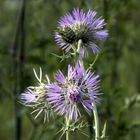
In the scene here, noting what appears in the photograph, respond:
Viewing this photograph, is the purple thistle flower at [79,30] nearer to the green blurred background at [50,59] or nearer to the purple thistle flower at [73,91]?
the purple thistle flower at [73,91]

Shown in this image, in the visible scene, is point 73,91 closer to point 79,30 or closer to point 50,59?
point 79,30

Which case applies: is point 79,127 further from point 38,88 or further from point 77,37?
point 77,37

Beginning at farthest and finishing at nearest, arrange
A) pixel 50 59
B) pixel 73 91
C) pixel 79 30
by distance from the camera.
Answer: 1. pixel 50 59
2. pixel 79 30
3. pixel 73 91

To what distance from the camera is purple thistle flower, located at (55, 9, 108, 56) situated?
227cm

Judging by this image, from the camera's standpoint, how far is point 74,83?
214 centimetres

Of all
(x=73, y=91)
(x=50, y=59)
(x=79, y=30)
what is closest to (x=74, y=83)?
(x=73, y=91)

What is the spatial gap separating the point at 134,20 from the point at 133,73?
1.20 m

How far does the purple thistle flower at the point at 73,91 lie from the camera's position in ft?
6.67

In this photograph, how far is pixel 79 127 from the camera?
2.13m

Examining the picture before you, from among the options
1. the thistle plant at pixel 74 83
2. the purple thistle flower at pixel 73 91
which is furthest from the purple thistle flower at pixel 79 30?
the purple thistle flower at pixel 73 91

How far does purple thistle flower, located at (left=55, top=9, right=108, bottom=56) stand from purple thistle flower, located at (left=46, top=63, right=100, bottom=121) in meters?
0.18

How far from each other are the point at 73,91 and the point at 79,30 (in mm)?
328

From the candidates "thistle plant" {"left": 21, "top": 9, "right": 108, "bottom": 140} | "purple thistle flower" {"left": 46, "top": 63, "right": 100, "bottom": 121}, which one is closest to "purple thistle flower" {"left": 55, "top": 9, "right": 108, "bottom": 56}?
"thistle plant" {"left": 21, "top": 9, "right": 108, "bottom": 140}

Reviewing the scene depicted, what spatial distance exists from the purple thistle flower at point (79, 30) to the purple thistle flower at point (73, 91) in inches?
6.9
